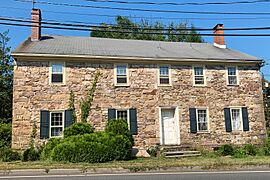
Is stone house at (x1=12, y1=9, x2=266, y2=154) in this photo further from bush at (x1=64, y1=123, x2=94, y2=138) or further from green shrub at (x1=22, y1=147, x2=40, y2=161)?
bush at (x1=64, y1=123, x2=94, y2=138)

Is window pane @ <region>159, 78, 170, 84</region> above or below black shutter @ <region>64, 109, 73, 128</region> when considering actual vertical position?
above

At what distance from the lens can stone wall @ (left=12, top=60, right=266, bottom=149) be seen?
15.5 metres

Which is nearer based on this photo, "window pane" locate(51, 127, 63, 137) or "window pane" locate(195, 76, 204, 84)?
"window pane" locate(51, 127, 63, 137)

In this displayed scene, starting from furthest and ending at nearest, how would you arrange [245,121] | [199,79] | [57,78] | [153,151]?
[199,79] → [245,121] → [57,78] → [153,151]

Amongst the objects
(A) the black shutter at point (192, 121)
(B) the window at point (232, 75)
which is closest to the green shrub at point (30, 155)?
(A) the black shutter at point (192, 121)

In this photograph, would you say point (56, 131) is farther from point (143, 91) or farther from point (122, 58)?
point (122, 58)

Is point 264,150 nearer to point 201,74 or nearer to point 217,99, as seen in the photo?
point 217,99

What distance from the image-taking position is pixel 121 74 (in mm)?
16938

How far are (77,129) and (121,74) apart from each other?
4502mm

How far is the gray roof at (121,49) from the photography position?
54.1 ft

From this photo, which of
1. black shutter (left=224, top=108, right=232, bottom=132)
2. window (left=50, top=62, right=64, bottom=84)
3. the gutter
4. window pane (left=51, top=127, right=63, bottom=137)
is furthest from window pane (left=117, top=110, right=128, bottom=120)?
black shutter (left=224, top=108, right=232, bottom=132)

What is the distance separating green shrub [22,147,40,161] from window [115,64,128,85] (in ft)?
19.7

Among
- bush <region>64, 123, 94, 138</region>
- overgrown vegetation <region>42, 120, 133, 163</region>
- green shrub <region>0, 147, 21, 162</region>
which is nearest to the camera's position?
overgrown vegetation <region>42, 120, 133, 163</region>

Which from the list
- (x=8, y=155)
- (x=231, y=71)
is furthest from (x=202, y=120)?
(x=8, y=155)
